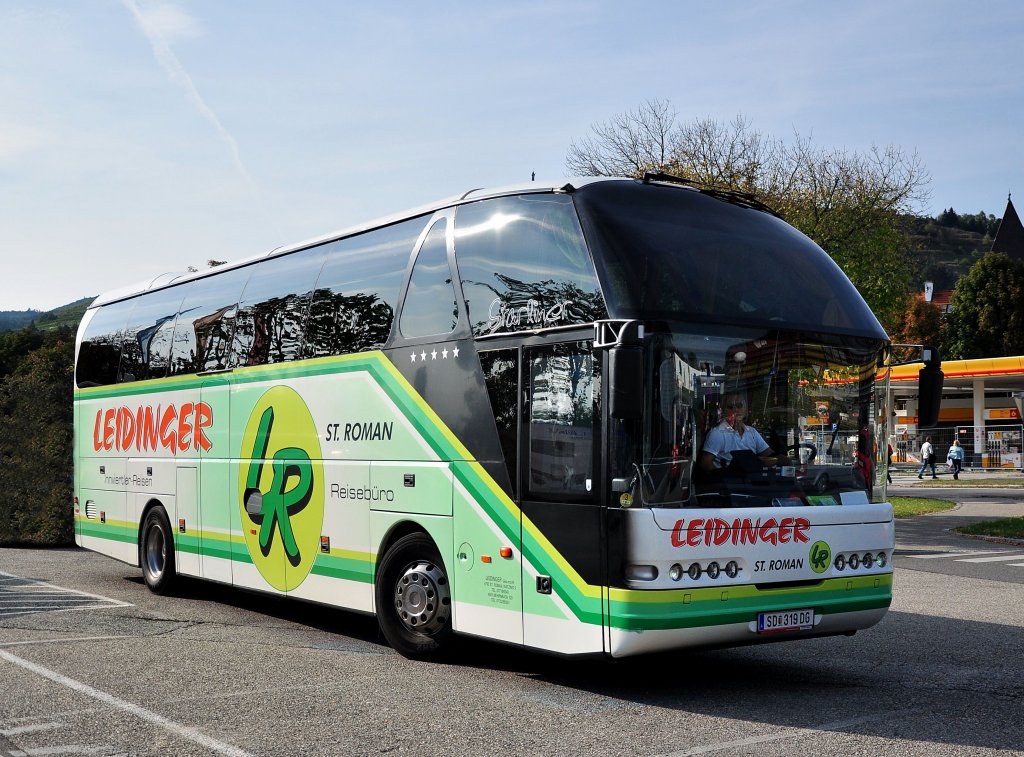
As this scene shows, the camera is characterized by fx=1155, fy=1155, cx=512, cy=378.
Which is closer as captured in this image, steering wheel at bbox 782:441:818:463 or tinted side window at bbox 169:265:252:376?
steering wheel at bbox 782:441:818:463

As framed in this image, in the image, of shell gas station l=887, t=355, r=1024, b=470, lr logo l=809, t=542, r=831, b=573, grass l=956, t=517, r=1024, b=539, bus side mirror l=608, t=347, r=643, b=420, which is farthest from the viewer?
shell gas station l=887, t=355, r=1024, b=470

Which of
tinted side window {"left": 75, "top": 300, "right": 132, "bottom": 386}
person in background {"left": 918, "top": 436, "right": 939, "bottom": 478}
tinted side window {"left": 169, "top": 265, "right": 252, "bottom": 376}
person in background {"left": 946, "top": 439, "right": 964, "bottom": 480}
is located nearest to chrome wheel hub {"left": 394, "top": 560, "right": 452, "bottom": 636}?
tinted side window {"left": 169, "top": 265, "right": 252, "bottom": 376}

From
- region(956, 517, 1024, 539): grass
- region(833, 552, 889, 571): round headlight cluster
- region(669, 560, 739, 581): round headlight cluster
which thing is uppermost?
region(669, 560, 739, 581): round headlight cluster

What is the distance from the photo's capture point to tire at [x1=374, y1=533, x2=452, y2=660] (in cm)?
890

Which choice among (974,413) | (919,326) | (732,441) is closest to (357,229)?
(732,441)

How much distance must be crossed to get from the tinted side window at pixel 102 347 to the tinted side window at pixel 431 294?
23.2 feet

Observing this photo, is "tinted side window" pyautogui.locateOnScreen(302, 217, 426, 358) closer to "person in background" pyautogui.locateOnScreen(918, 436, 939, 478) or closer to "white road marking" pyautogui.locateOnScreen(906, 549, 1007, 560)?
"white road marking" pyautogui.locateOnScreen(906, 549, 1007, 560)

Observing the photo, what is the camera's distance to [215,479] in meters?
12.5

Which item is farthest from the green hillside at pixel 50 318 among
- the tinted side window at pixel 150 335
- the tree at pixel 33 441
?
the tinted side window at pixel 150 335

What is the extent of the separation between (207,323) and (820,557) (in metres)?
7.64

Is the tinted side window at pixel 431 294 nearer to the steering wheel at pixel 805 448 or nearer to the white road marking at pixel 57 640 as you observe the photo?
the steering wheel at pixel 805 448

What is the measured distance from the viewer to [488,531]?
27.4 ft

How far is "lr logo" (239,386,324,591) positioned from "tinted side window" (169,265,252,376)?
4.11ft

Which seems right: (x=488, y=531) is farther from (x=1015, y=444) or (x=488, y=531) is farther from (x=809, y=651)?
(x=1015, y=444)
